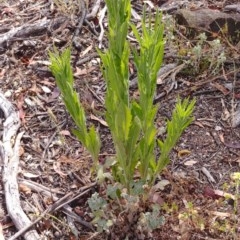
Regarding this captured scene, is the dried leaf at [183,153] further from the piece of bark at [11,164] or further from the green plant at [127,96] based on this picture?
the piece of bark at [11,164]

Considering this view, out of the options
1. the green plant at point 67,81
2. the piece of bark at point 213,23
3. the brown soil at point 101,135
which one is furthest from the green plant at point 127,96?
the piece of bark at point 213,23

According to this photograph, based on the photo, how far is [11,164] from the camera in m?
2.57

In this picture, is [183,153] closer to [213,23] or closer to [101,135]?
Result: [101,135]

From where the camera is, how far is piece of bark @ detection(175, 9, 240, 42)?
3.24 meters

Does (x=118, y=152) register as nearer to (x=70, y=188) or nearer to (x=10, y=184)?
(x=70, y=188)

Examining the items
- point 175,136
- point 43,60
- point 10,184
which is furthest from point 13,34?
point 175,136

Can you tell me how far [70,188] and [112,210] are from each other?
30cm

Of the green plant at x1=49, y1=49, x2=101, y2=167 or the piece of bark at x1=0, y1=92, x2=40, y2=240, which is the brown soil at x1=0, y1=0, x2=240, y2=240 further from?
the green plant at x1=49, y1=49, x2=101, y2=167

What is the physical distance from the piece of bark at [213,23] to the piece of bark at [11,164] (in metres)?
1.14

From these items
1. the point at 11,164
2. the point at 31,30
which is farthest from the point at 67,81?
the point at 31,30

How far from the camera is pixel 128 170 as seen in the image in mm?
2195

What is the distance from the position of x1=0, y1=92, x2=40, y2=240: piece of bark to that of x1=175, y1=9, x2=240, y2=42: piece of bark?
1.14m

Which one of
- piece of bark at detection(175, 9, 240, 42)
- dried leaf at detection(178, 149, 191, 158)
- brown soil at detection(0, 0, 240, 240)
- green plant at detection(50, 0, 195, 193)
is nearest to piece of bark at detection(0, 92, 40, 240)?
brown soil at detection(0, 0, 240, 240)

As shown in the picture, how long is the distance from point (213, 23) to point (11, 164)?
56.8 inches
